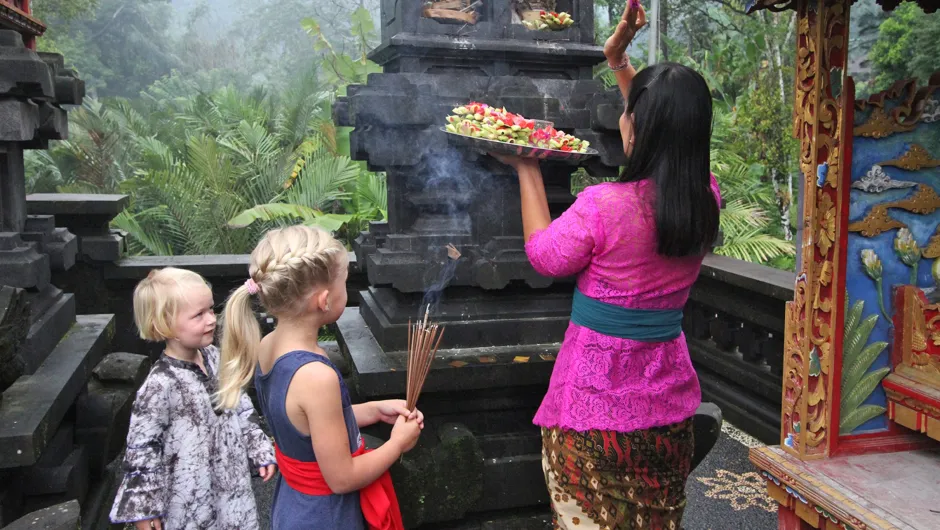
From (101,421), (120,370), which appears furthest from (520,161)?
(120,370)

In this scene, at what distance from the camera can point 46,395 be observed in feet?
9.85

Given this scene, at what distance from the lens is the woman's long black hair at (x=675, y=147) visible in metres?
1.93

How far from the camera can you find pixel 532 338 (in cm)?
348

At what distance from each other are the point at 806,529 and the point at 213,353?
2.18 meters

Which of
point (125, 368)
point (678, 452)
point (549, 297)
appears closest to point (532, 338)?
point (549, 297)

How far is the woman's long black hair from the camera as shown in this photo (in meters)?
1.93

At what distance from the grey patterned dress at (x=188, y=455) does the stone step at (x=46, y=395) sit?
59 centimetres

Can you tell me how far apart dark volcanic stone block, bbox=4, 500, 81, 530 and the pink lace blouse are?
1326mm

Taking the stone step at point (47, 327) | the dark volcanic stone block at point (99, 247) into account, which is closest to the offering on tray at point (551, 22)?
the stone step at point (47, 327)

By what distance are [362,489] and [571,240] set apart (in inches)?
34.6

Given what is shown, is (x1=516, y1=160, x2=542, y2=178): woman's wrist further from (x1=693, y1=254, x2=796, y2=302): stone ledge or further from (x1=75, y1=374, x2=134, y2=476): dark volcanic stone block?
(x1=75, y1=374, x2=134, y2=476): dark volcanic stone block

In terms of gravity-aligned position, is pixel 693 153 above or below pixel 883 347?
above

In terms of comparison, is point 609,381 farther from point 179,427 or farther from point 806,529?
point 179,427

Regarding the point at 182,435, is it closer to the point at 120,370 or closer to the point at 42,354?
the point at 42,354
